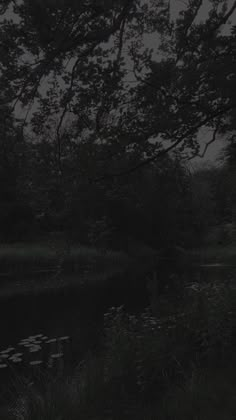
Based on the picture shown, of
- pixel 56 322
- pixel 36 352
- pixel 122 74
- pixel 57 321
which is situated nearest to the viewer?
pixel 122 74

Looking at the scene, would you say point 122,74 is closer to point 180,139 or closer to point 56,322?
point 180,139

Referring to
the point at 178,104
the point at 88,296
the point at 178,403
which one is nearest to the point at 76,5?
the point at 178,104

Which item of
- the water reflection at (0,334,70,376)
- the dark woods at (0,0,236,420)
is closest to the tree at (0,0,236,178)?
the dark woods at (0,0,236,420)

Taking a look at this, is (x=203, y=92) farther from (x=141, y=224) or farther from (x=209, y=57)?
(x=141, y=224)

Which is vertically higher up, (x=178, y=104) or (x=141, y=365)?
(x=178, y=104)

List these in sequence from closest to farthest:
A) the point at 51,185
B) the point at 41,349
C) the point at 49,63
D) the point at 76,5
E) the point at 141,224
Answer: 1. the point at 76,5
2. the point at 49,63
3. the point at 51,185
4. the point at 41,349
5. the point at 141,224

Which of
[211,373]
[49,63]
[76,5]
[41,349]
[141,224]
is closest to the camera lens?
[76,5]

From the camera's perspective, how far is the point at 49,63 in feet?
14.3

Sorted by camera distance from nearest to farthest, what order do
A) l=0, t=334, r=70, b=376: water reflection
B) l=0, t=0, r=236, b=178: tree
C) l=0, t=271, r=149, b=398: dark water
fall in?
l=0, t=0, r=236, b=178: tree, l=0, t=334, r=70, b=376: water reflection, l=0, t=271, r=149, b=398: dark water

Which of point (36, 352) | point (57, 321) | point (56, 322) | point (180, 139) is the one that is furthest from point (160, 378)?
point (57, 321)

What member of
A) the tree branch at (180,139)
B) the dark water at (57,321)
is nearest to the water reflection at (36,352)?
the dark water at (57,321)

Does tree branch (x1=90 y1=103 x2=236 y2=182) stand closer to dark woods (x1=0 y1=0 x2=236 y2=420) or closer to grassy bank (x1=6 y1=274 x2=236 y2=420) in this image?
dark woods (x1=0 y1=0 x2=236 y2=420)

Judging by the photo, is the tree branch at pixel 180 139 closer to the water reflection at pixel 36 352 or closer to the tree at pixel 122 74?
the tree at pixel 122 74

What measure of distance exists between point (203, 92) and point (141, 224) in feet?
115
